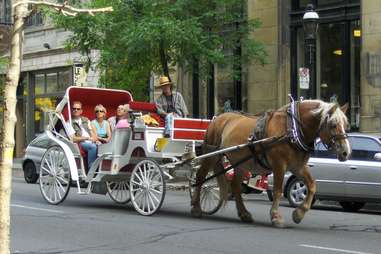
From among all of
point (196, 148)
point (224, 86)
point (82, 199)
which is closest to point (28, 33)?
point (224, 86)

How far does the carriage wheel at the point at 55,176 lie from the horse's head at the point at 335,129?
5.31m

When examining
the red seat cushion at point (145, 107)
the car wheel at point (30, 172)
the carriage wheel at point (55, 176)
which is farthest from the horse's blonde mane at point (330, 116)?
the car wheel at point (30, 172)

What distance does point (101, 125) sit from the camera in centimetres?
1362

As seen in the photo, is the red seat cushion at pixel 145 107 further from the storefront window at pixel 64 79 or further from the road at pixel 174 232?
the storefront window at pixel 64 79

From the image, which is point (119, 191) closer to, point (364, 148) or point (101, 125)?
point (101, 125)

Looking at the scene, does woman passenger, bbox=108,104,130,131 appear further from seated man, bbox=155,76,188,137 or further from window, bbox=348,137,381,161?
window, bbox=348,137,381,161

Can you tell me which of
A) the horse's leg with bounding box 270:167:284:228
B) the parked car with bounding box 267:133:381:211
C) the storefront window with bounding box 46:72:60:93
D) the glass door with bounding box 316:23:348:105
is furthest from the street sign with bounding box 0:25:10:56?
the storefront window with bounding box 46:72:60:93

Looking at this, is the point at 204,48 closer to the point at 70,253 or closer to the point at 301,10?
the point at 301,10

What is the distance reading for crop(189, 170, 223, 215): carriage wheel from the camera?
12.2m

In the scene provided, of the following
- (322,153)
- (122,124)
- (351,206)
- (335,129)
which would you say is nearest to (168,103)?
(122,124)

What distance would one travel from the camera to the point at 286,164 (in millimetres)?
10477

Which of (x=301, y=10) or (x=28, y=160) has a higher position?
(x=301, y=10)

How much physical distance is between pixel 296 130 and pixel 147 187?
2.91 metres

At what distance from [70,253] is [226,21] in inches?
522
